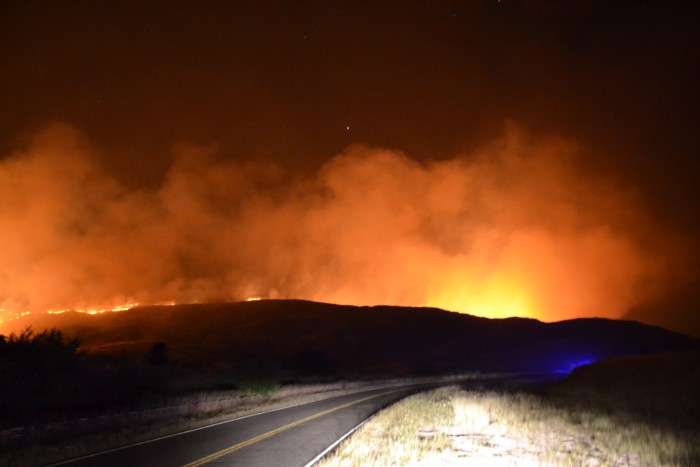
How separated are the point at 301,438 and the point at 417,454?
15.9 ft

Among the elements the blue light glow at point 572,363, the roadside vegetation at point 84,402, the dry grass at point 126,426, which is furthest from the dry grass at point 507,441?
the blue light glow at point 572,363

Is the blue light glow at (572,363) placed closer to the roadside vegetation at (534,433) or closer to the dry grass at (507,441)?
the roadside vegetation at (534,433)

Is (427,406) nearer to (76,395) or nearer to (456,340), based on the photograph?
(76,395)

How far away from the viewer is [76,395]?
1019 inches

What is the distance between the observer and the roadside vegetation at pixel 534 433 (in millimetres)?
15570

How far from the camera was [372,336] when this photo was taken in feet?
454

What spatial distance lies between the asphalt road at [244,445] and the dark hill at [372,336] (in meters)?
73.8

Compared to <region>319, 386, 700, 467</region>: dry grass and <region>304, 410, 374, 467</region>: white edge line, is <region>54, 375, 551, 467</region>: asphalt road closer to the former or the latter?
<region>304, 410, 374, 467</region>: white edge line

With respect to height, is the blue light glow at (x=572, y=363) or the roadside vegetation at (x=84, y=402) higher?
the blue light glow at (x=572, y=363)

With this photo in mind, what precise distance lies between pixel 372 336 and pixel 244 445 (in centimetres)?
12268

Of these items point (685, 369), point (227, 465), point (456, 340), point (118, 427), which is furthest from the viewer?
point (456, 340)

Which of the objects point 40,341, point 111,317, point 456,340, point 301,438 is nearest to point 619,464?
point 301,438

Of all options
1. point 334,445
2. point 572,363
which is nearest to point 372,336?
point 572,363

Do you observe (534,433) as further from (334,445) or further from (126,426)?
Result: (126,426)
